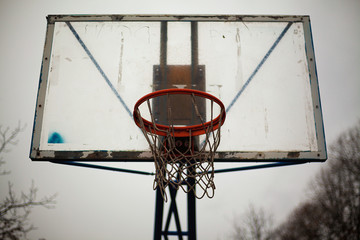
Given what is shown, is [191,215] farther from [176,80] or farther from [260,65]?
[260,65]

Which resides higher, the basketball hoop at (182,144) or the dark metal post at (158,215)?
the basketball hoop at (182,144)

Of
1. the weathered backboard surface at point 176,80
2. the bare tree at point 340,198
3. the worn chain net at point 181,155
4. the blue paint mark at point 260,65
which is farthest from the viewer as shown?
the bare tree at point 340,198

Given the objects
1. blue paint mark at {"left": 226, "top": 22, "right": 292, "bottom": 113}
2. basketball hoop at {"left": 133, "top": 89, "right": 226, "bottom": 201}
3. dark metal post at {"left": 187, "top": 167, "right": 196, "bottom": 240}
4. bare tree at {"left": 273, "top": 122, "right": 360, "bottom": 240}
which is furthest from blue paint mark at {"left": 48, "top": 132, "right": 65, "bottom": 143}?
bare tree at {"left": 273, "top": 122, "right": 360, "bottom": 240}

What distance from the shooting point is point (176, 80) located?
2.46 m

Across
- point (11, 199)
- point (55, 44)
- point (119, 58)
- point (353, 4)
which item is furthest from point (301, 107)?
point (11, 199)

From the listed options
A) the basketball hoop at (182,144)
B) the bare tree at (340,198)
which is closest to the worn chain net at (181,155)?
the basketball hoop at (182,144)

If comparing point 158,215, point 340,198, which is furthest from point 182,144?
point 340,198

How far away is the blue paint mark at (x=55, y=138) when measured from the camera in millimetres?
2273

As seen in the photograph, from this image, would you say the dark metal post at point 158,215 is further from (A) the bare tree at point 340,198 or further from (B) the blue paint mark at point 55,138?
(A) the bare tree at point 340,198

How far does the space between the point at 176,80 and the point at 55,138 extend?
127 centimetres

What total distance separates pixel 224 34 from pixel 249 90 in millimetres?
673

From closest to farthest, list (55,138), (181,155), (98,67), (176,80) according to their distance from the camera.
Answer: (181,155)
(55,138)
(176,80)
(98,67)

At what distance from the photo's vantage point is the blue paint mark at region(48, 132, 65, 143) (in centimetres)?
227

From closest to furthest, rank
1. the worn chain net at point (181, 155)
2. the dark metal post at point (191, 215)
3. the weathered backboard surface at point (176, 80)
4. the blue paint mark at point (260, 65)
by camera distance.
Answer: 1. the worn chain net at point (181, 155)
2. the weathered backboard surface at point (176, 80)
3. the blue paint mark at point (260, 65)
4. the dark metal post at point (191, 215)
